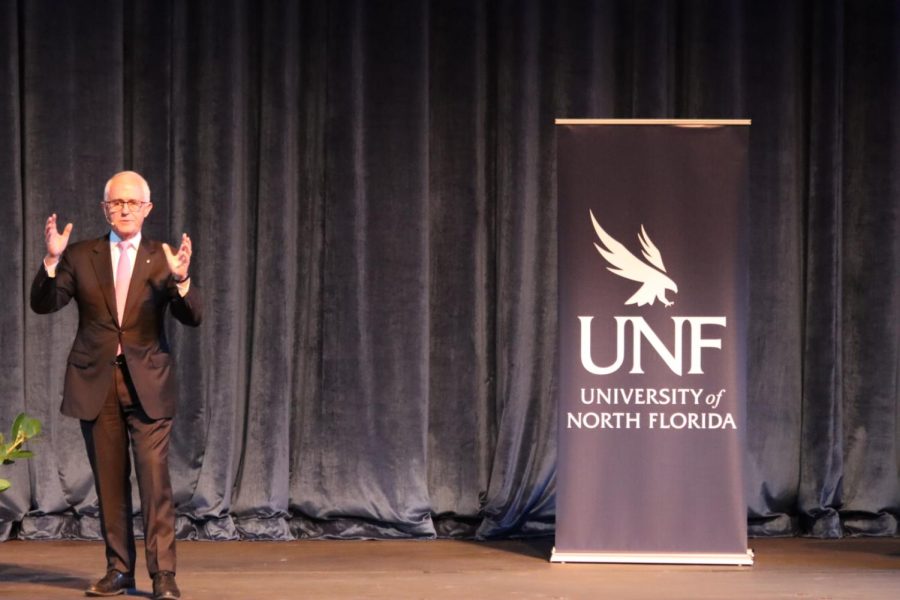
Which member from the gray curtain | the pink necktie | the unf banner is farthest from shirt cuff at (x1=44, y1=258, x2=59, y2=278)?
the unf banner

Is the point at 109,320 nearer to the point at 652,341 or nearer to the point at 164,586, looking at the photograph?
the point at 164,586

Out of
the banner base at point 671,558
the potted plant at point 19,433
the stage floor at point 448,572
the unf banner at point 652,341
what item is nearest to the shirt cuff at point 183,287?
the potted plant at point 19,433

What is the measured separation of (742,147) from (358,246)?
181 cm

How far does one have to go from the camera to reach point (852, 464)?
6.20 meters

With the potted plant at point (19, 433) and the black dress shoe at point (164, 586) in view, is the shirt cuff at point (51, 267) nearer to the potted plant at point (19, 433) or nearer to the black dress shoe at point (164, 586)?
the potted plant at point (19, 433)

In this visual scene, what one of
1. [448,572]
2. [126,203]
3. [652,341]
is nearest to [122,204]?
[126,203]

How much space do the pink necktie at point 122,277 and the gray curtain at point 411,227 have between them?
1.59m

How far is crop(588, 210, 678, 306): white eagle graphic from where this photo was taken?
513cm

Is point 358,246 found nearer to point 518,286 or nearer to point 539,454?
point 518,286

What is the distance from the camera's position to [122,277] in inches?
173

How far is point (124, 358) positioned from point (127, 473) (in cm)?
40

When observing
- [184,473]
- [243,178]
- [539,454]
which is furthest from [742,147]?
[184,473]

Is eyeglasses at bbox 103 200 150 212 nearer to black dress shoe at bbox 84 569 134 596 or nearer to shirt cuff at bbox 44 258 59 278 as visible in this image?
shirt cuff at bbox 44 258 59 278

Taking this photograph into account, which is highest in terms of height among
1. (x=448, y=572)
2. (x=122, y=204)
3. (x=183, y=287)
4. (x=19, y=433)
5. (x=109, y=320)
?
(x=122, y=204)
